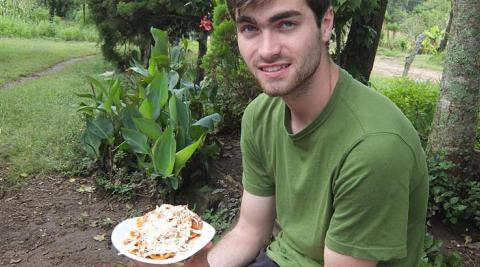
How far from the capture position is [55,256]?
10.8ft

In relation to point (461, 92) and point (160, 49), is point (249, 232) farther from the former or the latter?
point (160, 49)

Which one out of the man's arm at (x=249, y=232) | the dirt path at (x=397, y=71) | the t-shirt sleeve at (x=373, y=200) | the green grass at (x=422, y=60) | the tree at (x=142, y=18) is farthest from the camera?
the green grass at (x=422, y=60)

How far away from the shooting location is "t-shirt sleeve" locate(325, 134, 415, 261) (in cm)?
132

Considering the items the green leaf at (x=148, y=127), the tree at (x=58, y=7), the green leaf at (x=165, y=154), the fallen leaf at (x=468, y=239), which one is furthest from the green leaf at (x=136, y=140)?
the tree at (x=58, y=7)

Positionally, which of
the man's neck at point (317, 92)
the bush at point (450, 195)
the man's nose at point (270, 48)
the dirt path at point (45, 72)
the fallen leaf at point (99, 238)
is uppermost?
the man's nose at point (270, 48)

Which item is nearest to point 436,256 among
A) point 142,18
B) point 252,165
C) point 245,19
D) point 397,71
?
point 252,165

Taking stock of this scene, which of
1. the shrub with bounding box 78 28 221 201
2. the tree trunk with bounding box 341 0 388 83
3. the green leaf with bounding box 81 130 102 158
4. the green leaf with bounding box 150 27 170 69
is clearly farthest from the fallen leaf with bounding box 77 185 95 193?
the tree trunk with bounding box 341 0 388 83

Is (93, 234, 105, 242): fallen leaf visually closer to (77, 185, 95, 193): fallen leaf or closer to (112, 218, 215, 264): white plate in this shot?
(77, 185, 95, 193): fallen leaf

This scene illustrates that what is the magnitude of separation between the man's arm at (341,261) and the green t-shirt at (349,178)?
2 centimetres

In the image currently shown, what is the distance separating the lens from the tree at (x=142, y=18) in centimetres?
732

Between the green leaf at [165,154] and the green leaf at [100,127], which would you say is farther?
Result: the green leaf at [100,127]

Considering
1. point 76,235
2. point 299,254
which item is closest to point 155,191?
point 76,235

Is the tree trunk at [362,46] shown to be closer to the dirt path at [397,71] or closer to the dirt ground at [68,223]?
the dirt ground at [68,223]

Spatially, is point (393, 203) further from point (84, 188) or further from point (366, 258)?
point (84, 188)
